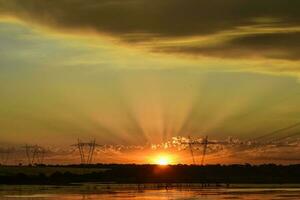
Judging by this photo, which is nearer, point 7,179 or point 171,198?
point 171,198

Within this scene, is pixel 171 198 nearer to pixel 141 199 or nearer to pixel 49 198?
pixel 141 199

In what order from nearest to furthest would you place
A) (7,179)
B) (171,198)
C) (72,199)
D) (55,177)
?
(72,199) < (171,198) < (7,179) < (55,177)

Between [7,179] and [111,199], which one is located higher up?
[7,179]

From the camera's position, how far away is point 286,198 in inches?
3329

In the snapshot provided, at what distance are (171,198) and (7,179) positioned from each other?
95017 millimetres

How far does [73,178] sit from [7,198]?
110859 millimetres

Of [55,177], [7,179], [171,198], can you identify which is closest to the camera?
[171,198]

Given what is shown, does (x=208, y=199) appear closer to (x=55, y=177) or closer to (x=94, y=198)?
(x=94, y=198)

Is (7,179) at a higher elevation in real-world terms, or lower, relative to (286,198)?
higher

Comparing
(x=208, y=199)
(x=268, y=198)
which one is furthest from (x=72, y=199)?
(x=268, y=198)

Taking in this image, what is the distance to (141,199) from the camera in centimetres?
8400

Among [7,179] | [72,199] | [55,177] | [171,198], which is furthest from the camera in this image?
[55,177]

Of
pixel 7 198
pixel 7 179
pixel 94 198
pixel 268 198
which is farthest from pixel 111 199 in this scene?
pixel 7 179

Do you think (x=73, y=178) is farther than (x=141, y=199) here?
Yes
